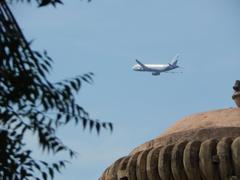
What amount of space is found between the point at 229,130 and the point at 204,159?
1179 millimetres

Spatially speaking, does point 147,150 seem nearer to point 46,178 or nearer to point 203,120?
point 203,120

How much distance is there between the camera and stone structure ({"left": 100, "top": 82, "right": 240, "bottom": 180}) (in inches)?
486

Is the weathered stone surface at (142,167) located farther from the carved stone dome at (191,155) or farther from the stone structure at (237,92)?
the stone structure at (237,92)

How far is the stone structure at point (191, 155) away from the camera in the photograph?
486 inches

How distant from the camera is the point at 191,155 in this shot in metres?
12.6

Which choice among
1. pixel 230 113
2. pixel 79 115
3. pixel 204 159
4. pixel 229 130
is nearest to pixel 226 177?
pixel 204 159

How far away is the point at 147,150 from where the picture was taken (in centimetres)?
1338

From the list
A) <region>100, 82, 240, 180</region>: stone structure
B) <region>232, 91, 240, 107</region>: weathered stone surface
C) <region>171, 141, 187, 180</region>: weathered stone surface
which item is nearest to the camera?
<region>100, 82, 240, 180</region>: stone structure

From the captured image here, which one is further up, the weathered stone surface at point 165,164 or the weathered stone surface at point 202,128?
the weathered stone surface at point 202,128

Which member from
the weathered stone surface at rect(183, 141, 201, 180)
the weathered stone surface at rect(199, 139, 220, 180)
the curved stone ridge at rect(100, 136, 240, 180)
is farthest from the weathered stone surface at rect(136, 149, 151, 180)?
the weathered stone surface at rect(199, 139, 220, 180)

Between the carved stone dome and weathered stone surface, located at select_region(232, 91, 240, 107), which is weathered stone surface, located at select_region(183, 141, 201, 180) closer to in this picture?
the carved stone dome

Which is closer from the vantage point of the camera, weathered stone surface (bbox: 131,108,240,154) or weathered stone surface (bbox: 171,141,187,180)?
weathered stone surface (bbox: 171,141,187,180)

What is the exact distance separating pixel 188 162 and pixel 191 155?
4.3 inches

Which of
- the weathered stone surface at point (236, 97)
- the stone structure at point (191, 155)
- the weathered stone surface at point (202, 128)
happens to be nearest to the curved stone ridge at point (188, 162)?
the stone structure at point (191, 155)
